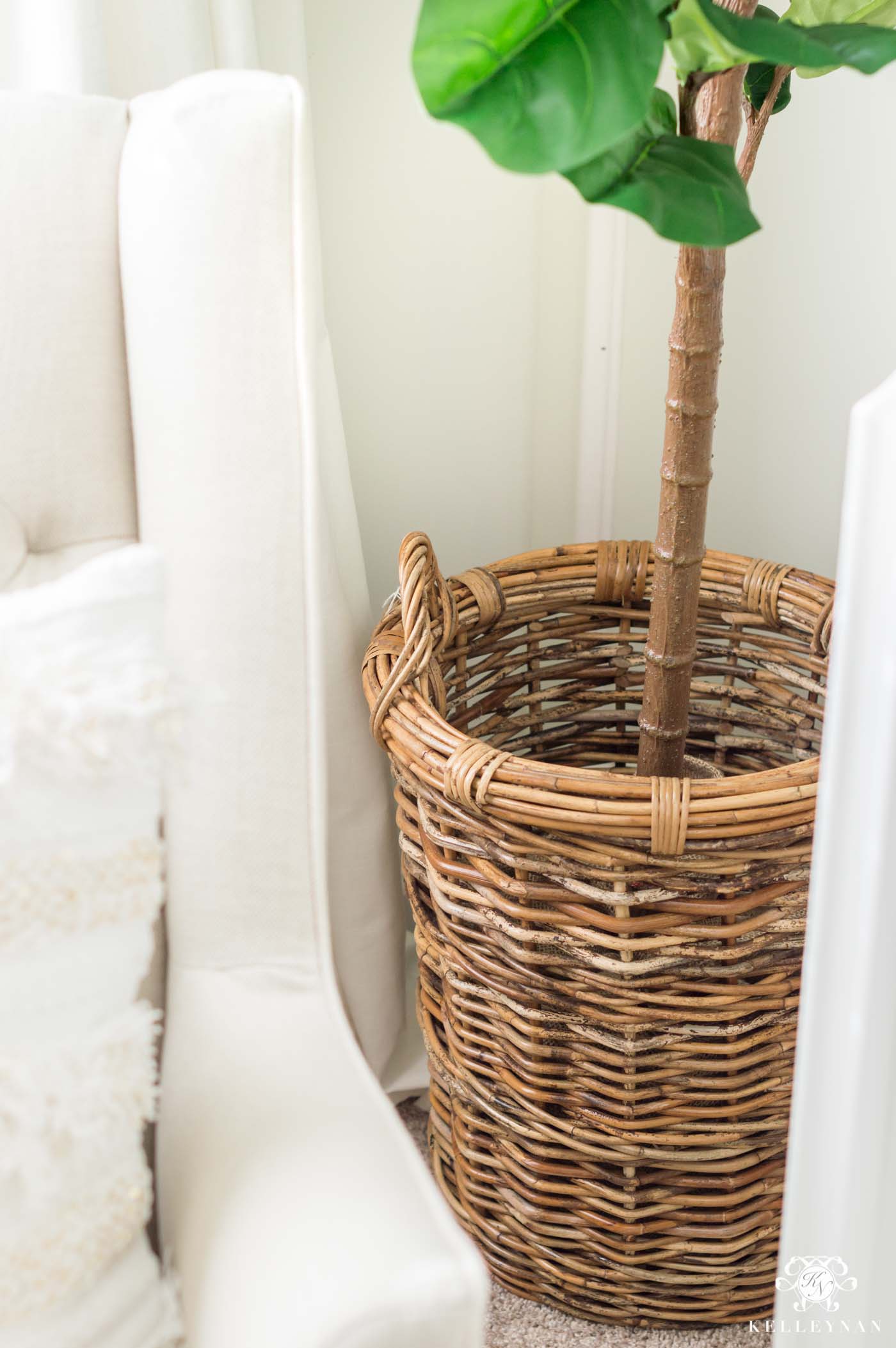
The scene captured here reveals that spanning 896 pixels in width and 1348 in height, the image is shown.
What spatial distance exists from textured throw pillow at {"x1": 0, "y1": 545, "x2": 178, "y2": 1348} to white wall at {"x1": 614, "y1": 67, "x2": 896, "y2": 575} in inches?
30.0

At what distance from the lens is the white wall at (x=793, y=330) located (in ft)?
3.13

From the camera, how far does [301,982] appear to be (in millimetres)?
623

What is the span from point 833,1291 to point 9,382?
570 millimetres

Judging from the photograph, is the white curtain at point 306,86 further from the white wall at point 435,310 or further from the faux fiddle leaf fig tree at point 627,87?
the faux fiddle leaf fig tree at point 627,87

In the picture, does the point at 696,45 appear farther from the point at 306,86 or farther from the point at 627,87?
the point at 306,86

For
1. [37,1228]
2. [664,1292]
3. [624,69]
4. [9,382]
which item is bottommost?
[664,1292]

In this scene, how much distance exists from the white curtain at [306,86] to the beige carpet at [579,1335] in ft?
0.82

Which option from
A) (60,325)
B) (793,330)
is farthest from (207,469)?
(793,330)

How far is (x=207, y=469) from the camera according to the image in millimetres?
600

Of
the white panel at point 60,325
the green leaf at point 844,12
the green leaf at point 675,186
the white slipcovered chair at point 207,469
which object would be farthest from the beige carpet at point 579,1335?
the green leaf at point 844,12

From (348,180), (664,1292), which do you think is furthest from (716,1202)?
(348,180)

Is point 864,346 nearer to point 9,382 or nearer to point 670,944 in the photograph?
A: point 670,944

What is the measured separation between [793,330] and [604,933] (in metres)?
0.66

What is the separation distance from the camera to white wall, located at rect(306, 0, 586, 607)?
99 cm
